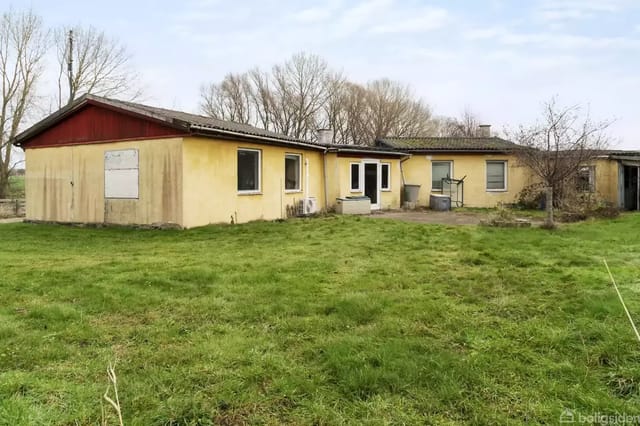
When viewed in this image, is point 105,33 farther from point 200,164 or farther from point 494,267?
point 494,267

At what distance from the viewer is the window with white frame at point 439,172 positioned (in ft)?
61.3

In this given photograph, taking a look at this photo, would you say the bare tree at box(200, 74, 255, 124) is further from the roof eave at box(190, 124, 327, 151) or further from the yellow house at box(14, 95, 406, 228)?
the yellow house at box(14, 95, 406, 228)

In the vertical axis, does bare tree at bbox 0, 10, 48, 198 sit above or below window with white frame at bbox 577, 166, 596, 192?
above

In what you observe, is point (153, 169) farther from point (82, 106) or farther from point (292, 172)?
point (292, 172)

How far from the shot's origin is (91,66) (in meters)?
25.8

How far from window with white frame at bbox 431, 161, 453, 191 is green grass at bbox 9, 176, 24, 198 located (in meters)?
20.5

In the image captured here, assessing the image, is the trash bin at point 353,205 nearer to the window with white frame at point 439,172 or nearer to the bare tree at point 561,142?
the window with white frame at point 439,172

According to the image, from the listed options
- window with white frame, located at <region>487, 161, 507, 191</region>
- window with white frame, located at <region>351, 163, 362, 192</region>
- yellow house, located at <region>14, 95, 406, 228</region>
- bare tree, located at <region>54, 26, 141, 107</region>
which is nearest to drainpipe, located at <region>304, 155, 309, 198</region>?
yellow house, located at <region>14, 95, 406, 228</region>

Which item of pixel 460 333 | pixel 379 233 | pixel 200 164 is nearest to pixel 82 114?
pixel 200 164

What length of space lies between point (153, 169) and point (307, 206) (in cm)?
526

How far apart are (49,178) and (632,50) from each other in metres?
17.5

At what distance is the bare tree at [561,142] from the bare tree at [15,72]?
23921 millimetres

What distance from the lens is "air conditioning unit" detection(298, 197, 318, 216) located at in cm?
1393

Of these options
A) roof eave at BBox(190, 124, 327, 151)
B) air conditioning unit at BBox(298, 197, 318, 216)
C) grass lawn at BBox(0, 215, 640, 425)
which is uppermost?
roof eave at BBox(190, 124, 327, 151)
